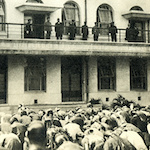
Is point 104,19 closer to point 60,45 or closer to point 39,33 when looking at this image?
point 39,33

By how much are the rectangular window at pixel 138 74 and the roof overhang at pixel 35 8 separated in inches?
327

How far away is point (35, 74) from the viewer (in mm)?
27281

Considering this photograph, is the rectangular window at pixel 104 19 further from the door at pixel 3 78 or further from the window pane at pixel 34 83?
the door at pixel 3 78

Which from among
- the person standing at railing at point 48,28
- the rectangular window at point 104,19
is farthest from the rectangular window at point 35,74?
the rectangular window at point 104,19

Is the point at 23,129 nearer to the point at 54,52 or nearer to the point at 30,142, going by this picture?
the point at 30,142

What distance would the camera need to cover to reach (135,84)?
3084 centimetres

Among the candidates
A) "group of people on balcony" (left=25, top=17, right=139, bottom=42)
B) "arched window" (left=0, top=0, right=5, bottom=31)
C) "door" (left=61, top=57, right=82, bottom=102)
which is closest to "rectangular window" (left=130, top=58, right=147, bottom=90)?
"group of people on balcony" (left=25, top=17, right=139, bottom=42)

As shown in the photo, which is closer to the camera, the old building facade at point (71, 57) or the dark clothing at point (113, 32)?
the old building facade at point (71, 57)

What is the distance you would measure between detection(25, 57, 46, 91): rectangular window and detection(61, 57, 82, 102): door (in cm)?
162

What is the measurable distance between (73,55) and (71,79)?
9.03ft

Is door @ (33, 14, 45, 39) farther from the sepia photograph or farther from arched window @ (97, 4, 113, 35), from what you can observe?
arched window @ (97, 4, 113, 35)

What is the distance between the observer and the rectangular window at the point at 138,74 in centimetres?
3073

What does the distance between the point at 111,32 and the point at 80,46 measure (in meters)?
3.19

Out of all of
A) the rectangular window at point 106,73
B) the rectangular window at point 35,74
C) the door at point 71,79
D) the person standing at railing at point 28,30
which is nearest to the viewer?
the person standing at railing at point 28,30
